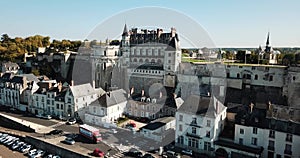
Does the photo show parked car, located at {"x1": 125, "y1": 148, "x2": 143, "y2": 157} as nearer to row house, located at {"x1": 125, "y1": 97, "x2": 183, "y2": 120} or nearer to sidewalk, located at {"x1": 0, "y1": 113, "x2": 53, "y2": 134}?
row house, located at {"x1": 125, "y1": 97, "x2": 183, "y2": 120}

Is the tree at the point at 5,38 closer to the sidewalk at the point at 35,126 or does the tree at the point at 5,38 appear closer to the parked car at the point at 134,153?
the sidewalk at the point at 35,126

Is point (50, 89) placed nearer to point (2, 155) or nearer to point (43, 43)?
point (2, 155)

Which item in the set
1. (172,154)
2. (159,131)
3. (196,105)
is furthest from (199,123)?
(159,131)

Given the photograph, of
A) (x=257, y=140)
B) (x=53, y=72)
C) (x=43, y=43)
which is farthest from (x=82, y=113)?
(x=43, y=43)

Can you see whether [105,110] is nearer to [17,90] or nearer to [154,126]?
[154,126]

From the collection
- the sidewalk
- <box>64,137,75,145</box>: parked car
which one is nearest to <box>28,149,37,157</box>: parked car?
<box>64,137,75,145</box>: parked car
